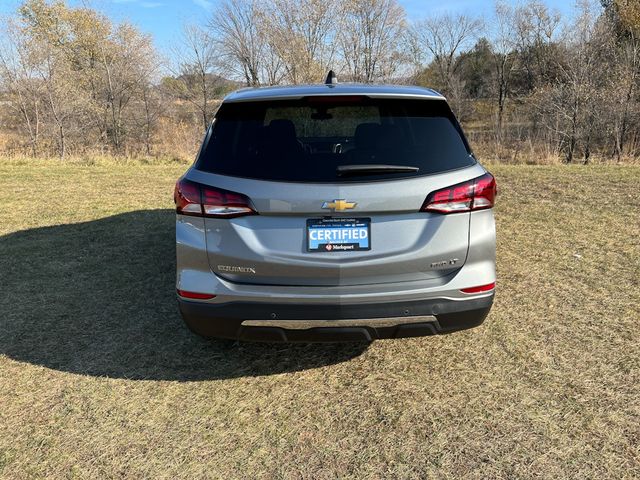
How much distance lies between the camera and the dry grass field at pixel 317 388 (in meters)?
2.24

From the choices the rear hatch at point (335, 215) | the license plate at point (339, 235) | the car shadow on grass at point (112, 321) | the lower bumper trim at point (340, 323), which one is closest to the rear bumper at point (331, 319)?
the lower bumper trim at point (340, 323)

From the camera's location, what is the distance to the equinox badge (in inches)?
92.7

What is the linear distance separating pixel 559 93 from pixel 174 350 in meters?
18.4

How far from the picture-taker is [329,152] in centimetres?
260

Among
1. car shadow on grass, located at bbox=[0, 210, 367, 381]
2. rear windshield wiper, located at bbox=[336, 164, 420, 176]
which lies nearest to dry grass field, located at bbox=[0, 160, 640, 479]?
car shadow on grass, located at bbox=[0, 210, 367, 381]

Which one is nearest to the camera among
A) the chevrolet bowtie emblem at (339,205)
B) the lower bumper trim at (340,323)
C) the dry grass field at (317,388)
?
the dry grass field at (317,388)

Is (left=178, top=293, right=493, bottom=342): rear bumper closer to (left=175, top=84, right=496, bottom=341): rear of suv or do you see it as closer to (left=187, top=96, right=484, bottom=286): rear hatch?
(left=175, top=84, right=496, bottom=341): rear of suv

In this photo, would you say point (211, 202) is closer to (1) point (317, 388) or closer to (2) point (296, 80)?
(1) point (317, 388)

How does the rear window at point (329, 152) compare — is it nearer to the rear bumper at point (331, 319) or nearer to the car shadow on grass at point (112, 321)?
the rear bumper at point (331, 319)

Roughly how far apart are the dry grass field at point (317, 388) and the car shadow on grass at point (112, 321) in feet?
0.05

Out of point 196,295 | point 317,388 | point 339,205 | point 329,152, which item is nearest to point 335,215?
point 339,205

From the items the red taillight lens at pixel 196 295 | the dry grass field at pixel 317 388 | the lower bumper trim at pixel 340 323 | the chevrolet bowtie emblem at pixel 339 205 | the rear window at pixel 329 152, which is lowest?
the dry grass field at pixel 317 388

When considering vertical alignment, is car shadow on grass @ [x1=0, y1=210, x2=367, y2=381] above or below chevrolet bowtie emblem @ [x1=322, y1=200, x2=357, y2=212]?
below

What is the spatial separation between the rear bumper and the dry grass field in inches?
17.1
